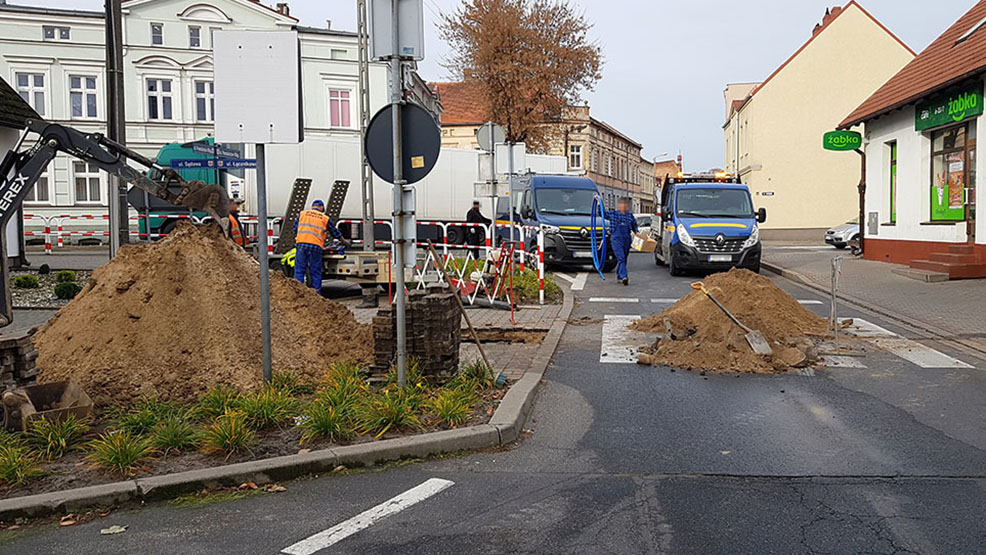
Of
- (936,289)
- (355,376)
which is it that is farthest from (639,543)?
(936,289)

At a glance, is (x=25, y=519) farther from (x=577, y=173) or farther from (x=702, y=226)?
(x=577, y=173)

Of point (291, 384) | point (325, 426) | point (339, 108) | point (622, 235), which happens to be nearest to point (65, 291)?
point (291, 384)

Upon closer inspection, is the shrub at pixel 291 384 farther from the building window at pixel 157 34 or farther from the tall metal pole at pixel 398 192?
the building window at pixel 157 34

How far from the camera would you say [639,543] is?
4.32 metres

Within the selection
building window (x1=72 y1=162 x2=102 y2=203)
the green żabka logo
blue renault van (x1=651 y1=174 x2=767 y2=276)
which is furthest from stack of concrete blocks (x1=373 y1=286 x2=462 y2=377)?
building window (x1=72 y1=162 x2=102 y2=203)

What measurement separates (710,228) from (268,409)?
50.2 feet

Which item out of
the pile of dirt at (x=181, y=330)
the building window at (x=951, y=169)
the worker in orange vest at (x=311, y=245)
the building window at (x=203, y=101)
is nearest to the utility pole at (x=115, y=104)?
the worker in orange vest at (x=311, y=245)

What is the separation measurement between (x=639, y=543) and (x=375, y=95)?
145 ft

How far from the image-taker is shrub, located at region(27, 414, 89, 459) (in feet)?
19.2

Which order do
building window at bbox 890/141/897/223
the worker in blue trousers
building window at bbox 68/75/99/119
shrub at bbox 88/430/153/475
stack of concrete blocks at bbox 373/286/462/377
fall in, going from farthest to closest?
building window at bbox 68/75/99/119, building window at bbox 890/141/897/223, the worker in blue trousers, stack of concrete blocks at bbox 373/286/462/377, shrub at bbox 88/430/153/475

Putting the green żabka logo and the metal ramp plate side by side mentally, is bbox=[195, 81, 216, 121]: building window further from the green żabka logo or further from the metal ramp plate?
the green żabka logo

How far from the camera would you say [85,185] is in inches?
1657

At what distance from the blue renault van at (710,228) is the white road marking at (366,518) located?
15.6 m

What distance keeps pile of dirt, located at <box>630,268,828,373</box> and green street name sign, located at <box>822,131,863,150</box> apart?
14096 millimetres
